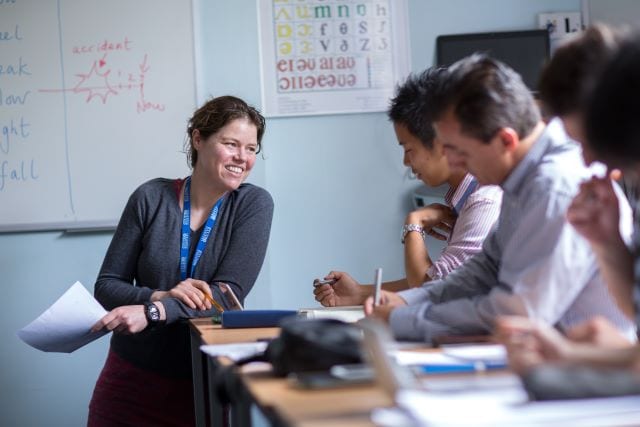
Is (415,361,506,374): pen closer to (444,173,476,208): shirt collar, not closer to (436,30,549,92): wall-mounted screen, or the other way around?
(444,173,476,208): shirt collar

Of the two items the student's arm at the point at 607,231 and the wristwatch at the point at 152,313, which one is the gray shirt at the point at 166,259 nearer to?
the wristwatch at the point at 152,313

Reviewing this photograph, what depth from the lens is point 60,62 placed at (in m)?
3.63

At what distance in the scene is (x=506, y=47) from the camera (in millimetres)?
3861

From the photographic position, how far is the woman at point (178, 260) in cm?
263

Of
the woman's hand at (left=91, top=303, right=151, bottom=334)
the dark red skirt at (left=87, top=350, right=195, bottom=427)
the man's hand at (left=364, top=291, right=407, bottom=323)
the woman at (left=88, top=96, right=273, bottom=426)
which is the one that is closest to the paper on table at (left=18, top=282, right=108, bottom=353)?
the woman's hand at (left=91, top=303, right=151, bottom=334)

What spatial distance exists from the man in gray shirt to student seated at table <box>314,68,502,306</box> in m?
0.47

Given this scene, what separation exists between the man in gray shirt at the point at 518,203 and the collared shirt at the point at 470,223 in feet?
1.59

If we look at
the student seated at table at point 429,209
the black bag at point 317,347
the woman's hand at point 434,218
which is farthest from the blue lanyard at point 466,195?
the black bag at point 317,347

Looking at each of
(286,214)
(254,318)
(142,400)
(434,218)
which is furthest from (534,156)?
(286,214)

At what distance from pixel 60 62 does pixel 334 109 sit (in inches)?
44.2

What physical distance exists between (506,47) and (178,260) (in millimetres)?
1872

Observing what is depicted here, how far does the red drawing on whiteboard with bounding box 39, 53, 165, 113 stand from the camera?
143 inches

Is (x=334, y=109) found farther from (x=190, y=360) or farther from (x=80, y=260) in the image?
(x=190, y=360)

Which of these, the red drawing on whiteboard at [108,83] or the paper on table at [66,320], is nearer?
the paper on table at [66,320]
